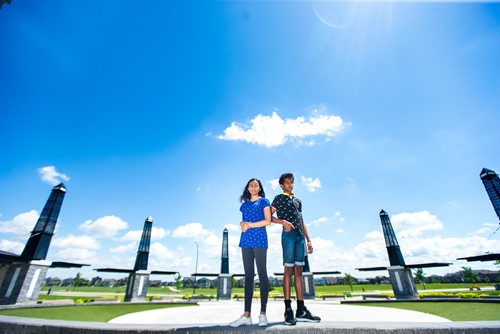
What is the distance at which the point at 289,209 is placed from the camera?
354 cm

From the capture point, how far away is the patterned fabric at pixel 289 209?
3.47 meters

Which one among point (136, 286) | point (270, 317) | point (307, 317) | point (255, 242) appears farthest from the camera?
point (136, 286)

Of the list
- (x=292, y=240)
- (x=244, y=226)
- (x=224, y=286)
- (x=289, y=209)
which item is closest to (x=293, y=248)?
(x=292, y=240)

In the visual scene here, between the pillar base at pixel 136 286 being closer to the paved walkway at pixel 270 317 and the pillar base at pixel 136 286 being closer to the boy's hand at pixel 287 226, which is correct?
the paved walkway at pixel 270 317

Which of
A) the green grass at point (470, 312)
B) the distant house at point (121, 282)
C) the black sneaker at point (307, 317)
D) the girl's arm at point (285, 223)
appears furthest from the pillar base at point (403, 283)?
the distant house at point (121, 282)

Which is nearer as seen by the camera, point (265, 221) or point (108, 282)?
point (265, 221)

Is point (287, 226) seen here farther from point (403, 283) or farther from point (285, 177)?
point (403, 283)

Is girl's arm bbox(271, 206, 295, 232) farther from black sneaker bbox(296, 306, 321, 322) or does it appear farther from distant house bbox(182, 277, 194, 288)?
distant house bbox(182, 277, 194, 288)

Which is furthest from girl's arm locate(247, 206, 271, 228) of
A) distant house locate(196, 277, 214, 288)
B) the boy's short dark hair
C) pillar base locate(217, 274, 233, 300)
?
distant house locate(196, 277, 214, 288)

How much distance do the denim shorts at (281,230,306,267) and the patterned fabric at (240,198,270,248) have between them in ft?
1.28

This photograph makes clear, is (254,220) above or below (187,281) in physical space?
above

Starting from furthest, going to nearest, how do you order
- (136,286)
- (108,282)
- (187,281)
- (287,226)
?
Result: (108,282)
(187,281)
(136,286)
(287,226)

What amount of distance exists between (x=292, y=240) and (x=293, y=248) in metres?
0.12

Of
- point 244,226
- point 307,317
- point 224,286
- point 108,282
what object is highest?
point 244,226
